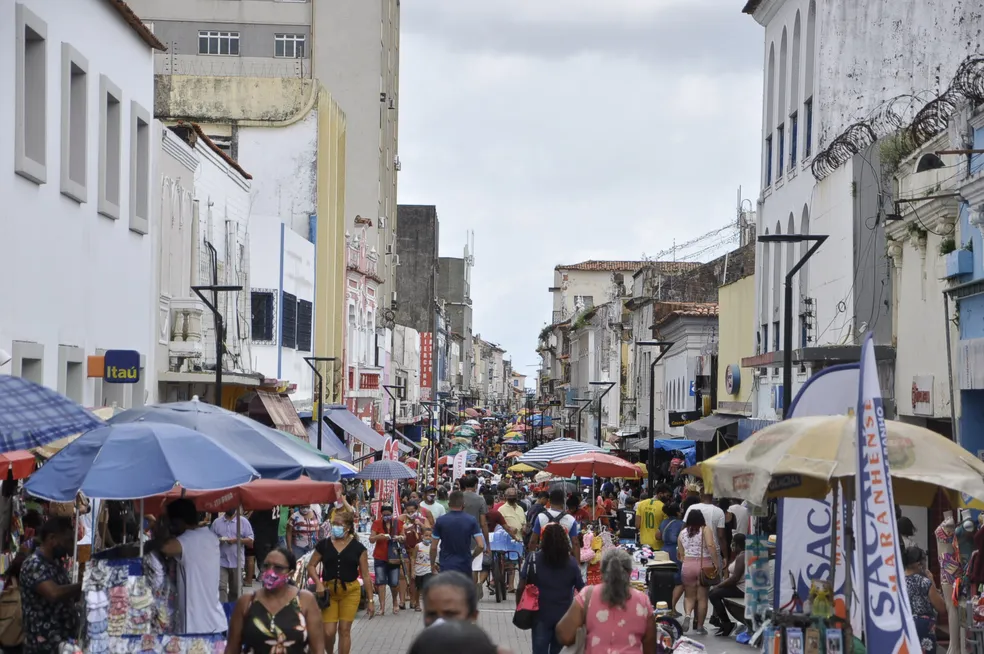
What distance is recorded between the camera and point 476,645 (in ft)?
17.6

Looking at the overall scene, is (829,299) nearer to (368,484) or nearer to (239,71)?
(368,484)

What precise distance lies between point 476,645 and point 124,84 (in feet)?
55.6

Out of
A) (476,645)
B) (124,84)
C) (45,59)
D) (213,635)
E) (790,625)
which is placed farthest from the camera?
(124,84)

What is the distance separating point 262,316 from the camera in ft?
114

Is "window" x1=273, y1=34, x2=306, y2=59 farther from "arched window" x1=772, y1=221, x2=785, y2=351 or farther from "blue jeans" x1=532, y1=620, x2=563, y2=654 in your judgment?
"blue jeans" x1=532, y1=620, x2=563, y2=654

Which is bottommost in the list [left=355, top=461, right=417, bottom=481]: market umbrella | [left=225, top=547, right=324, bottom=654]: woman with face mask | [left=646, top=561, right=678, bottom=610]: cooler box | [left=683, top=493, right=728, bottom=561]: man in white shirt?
[left=646, top=561, right=678, bottom=610]: cooler box

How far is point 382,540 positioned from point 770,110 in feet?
61.9

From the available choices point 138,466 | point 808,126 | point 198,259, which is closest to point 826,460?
point 138,466

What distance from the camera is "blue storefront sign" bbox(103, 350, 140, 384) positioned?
18.4 m

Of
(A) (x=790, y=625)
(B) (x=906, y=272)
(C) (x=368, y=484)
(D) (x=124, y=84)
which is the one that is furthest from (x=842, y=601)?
(C) (x=368, y=484)

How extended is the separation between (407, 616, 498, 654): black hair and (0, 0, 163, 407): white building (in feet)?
37.0

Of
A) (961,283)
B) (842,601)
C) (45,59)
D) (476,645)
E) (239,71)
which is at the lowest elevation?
(842,601)

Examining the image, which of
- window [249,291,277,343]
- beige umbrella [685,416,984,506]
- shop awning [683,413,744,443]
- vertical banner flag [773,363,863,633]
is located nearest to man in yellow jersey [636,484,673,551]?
vertical banner flag [773,363,863,633]

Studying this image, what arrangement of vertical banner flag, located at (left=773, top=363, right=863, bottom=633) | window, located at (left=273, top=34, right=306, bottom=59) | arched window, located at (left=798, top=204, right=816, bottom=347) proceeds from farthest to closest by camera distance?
window, located at (left=273, top=34, right=306, bottom=59)
arched window, located at (left=798, top=204, right=816, bottom=347)
vertical banner flag, located at (left=773, top=363, right=863, bottom=633)
